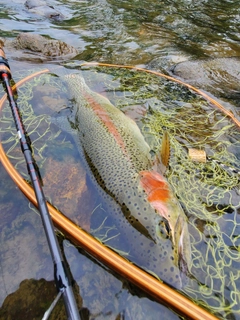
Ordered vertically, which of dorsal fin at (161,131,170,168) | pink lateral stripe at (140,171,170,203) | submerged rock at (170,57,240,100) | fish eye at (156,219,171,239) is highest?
dorsal fin at (161,131,170,168)

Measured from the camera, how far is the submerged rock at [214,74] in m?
5.26

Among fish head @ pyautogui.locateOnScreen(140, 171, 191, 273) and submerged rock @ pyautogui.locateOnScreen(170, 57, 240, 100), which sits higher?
fish head @ pyautogui.locateOnScreen(140, 171, 191, 273)

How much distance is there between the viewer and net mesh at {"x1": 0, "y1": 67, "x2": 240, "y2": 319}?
2342 mm

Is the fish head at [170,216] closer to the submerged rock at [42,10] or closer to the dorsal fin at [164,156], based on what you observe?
the dorsal fin at [164,156]

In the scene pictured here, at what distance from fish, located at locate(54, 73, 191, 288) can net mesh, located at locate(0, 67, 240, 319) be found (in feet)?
0.72

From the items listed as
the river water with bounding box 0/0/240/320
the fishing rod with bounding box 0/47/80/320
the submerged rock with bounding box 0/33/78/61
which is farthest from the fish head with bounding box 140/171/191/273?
the submerged rock with bounding box 0/33/78/61

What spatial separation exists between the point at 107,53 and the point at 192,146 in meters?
4.04

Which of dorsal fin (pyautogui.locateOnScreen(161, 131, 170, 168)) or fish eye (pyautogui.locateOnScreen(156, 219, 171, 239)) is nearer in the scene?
fish eye (pyautogui.locateOnScreen(156, 219, 171, 239))

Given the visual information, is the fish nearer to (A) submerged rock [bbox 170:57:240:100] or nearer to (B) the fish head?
(B) the fish head

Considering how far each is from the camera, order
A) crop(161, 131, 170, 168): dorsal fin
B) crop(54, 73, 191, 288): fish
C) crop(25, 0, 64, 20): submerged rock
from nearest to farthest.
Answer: crop(54, 73, 191, 288): fish < crop(161, 131, 170, 168): dorsal fin < crop(25, 0, 64, 20): submerged rock

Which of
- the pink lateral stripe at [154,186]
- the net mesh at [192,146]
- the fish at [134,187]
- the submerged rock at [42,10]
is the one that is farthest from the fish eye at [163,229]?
the submerged rock at [42,10]

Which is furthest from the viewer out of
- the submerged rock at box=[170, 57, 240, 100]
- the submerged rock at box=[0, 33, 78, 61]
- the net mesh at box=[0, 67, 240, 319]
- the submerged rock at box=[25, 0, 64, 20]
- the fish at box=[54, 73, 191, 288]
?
the submerged rock at box=[25, 0, 64, 20]

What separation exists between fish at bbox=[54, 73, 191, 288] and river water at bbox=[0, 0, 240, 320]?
12.9 inches

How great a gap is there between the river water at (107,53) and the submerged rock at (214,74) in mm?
115
